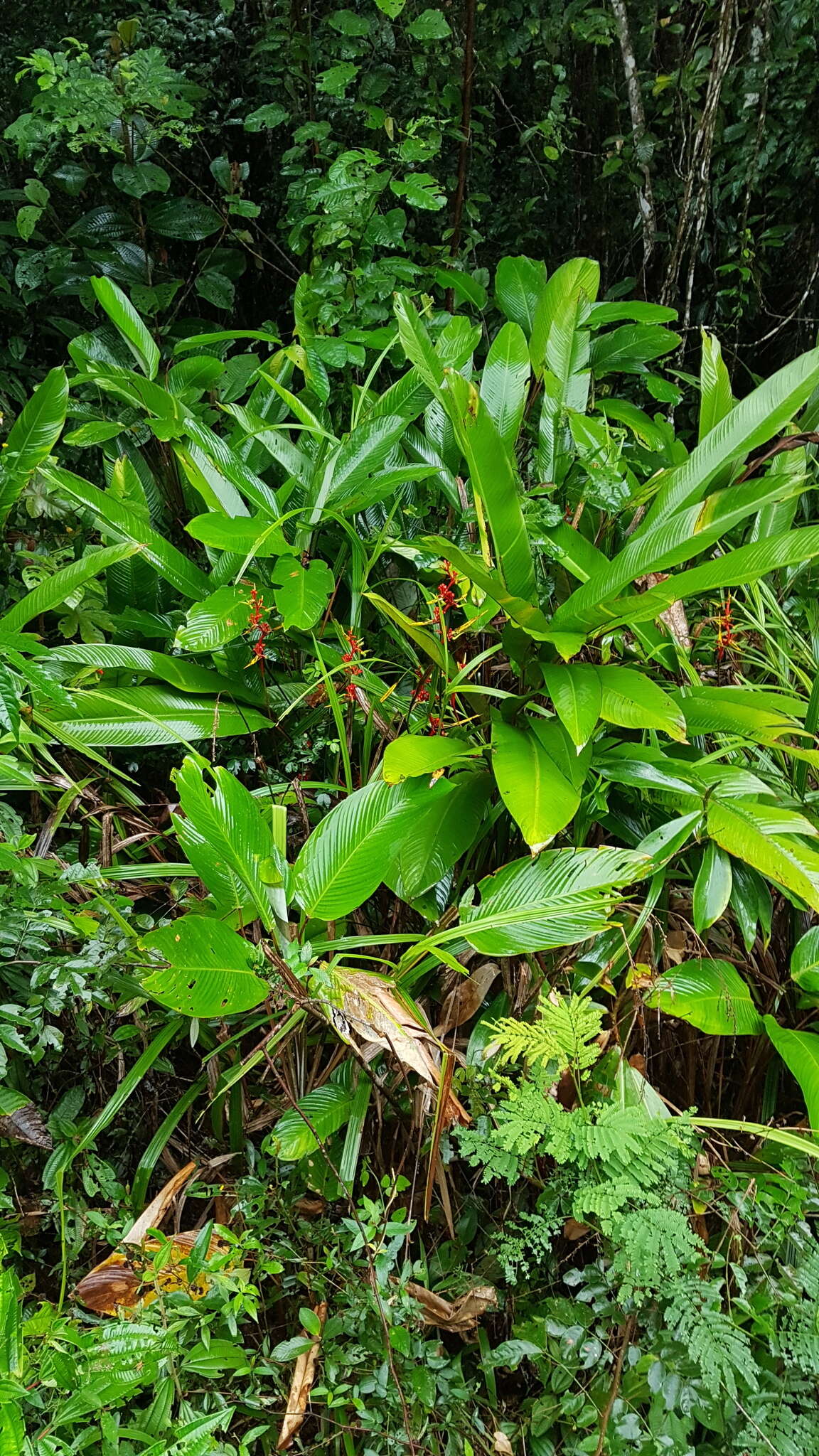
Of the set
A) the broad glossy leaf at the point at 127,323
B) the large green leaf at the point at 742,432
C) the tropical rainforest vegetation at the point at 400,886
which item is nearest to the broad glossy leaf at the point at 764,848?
the tropical rainforest vegetation at the point at 400,886

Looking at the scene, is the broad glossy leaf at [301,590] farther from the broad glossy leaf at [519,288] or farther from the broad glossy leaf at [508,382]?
the broad glossy leaf at [519,288]

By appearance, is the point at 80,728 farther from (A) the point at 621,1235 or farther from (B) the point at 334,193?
(B) the point at 334,193

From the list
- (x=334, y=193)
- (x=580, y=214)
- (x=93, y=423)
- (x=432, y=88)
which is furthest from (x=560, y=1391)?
(x=580, y=214)

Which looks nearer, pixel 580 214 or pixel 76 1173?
pixel 76 1173

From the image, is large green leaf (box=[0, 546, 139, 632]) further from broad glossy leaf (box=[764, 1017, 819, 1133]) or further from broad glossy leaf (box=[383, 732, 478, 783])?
broad glossy leaf (box=[764, 1017, 819, 1133])

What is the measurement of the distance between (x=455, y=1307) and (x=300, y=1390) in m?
Result: 0.18

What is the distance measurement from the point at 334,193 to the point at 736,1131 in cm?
188

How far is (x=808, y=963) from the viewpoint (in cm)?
114

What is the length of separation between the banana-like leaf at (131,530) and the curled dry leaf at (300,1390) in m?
1.04

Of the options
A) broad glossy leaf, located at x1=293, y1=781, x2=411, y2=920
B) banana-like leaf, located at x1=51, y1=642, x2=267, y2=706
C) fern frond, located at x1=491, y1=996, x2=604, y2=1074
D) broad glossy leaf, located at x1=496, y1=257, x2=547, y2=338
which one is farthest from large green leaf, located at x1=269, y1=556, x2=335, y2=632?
broad glossy leaf, located at x1=496, y1=257, x2=547, y2=338

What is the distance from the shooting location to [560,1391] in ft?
2.91

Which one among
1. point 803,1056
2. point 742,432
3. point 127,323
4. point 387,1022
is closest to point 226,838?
point 387,1022

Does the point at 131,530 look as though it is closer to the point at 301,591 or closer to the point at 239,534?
the point at 239,534

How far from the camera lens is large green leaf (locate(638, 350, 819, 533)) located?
111cm
